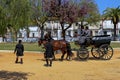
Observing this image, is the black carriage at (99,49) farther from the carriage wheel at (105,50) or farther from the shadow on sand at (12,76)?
the shadow on sand at (12,76)

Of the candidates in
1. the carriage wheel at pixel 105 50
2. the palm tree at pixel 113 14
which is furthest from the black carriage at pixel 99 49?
the palm tree at pixel 113 14

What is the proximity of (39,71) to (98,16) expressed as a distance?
220 feet

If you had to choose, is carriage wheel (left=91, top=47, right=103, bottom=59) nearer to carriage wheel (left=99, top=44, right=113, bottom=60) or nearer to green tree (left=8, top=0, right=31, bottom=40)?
carriage wheel (left=99, top=44, right=113, bottom=60)

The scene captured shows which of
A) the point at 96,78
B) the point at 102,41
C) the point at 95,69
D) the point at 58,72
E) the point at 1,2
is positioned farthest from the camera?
the point at 102,41

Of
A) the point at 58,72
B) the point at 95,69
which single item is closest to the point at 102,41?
the point at 95,69

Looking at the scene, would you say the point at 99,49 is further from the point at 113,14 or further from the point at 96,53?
the point at 113,14

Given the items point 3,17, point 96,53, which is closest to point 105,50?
point 96,53

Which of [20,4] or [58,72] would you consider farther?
[58,72]

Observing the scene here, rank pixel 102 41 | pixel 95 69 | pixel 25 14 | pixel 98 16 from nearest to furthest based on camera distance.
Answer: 1. pixel 25 14
2. pixel 95 69
3. pixel 102 41
4. pixel 98 16

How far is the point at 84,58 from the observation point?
26.8 meters

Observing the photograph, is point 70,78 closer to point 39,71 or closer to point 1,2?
point 39,71

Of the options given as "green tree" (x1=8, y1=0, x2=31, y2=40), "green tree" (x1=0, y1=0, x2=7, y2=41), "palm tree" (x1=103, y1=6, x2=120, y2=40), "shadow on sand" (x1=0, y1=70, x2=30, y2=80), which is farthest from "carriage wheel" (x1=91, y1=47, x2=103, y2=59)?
"palm tree" (x1=103, y1=6, x2=120, y2=40)

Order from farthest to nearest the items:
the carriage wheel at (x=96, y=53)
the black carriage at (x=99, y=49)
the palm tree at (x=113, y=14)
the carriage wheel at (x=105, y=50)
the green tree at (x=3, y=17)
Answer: the palm tree at (x=113, y=14), the carriage wheel at (x=96, y=53), the carriage wheel at (x=105, y=50), the black carriage at (x=99, y=49), the green tree at (x=3, y=17)

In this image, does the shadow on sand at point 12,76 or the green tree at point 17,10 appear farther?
the shadow on sand at point 12,76
